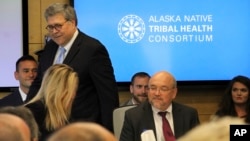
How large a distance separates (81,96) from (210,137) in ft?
8.55

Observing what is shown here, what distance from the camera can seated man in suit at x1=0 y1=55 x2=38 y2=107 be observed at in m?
5.41

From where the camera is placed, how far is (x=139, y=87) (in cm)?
576

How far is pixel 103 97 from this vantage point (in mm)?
3859

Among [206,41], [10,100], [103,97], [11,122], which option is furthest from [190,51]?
[11,122]

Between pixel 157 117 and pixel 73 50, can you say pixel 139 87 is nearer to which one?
pixel 157 117

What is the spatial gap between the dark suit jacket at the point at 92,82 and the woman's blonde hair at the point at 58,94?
0.28 meters

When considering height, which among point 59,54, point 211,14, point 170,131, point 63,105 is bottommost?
point 170,131

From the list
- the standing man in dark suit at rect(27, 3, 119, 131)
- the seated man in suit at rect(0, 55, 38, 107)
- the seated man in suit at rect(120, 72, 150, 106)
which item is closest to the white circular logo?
the seated man in suit at rect(120, 72, 150, 106)

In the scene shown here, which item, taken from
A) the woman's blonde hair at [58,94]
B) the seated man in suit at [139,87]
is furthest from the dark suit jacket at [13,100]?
the woman's blonde hair at [58,94]

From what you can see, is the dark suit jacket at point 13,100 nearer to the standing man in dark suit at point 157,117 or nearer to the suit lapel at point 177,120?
the standing man in dark suit at point 157,117

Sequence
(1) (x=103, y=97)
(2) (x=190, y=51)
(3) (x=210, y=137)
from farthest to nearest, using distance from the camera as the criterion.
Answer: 1. (2) (x=190, y=51)
2. (1) (x=103, y=97)
3. (3) (x=210, y=137)

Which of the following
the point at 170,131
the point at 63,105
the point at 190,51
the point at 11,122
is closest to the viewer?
the point at 11,122

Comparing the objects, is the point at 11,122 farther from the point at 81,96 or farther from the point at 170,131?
the point at 170,131

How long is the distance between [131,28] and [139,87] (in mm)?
692
